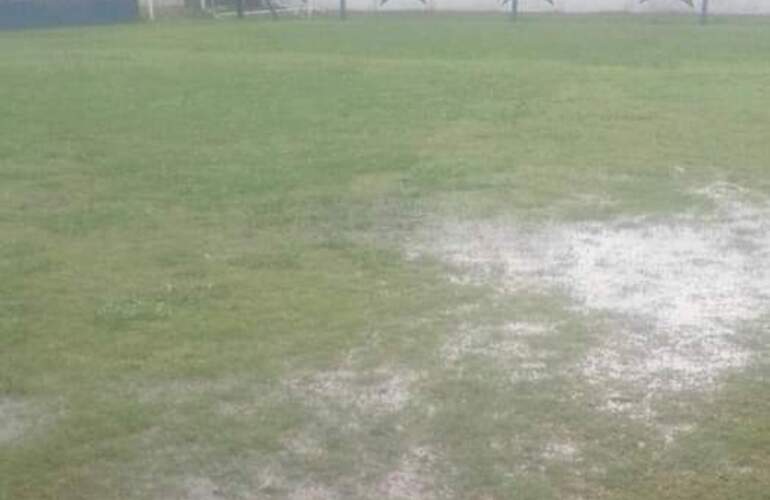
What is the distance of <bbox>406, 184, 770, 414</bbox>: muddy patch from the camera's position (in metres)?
6.17

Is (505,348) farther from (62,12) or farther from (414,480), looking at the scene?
(62,12)

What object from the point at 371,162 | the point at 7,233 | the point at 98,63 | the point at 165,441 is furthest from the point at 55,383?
the point at 98,63

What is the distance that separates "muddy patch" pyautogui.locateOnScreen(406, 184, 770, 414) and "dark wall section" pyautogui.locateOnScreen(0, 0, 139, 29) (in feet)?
73.3

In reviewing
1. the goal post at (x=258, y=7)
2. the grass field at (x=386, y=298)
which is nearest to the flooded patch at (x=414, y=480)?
the grass field at (x=386, y=298)

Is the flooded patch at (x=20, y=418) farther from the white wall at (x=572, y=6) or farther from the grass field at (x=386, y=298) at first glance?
the white wall at (x=572, y=6)

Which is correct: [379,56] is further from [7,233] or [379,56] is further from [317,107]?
[7,233]

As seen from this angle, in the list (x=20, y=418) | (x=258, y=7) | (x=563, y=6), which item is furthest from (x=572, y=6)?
(x=20, y=418)

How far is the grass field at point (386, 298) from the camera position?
17.0 feet

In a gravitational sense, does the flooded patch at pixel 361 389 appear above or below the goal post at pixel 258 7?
above

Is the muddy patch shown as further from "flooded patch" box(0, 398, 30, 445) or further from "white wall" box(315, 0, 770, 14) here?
"white wall" box(315, 0, 770, 14)

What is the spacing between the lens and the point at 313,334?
6672 mm

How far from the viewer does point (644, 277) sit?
25.0 ft

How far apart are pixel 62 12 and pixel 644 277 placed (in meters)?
24.6

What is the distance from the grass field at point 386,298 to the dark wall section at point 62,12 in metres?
15.3
